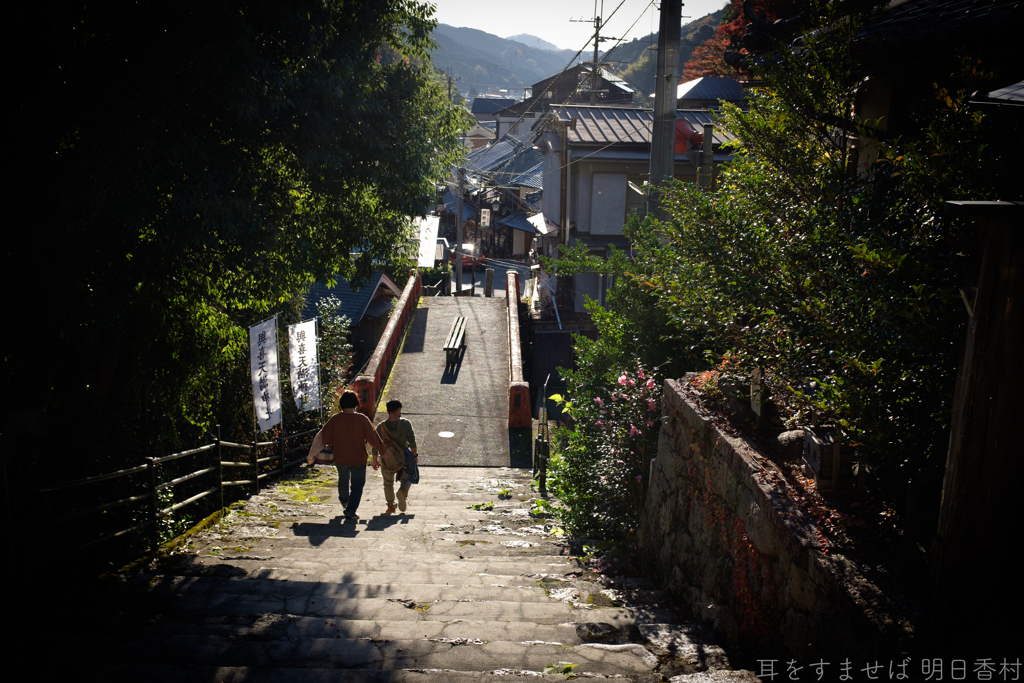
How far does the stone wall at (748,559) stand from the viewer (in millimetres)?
3186

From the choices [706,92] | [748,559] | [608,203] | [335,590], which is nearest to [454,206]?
[706,92]

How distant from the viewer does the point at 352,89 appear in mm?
7516

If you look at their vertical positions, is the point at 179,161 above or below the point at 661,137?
below

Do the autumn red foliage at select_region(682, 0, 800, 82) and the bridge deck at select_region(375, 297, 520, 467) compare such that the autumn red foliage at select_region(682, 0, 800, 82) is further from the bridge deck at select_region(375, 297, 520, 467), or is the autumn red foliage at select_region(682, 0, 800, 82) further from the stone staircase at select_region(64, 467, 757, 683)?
the bridge deck at select_region(375, 297, 520, 467)

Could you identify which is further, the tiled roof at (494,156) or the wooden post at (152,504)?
the tiled roof at (494,156)

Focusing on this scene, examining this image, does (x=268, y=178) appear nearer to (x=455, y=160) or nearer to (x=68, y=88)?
(x=68, y=88)

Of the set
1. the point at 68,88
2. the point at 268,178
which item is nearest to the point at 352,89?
the point at 268,178

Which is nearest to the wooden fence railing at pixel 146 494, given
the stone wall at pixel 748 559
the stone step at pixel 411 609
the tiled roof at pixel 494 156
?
the stone step at pixel 411 609

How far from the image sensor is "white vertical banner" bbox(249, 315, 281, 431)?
1017 cm

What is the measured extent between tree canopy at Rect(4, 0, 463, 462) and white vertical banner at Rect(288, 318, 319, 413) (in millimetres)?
3350

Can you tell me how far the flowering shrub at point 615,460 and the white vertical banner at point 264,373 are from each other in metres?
4.67

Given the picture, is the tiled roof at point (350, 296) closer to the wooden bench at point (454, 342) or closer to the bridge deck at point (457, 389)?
the bridge deck at point (457, 389)

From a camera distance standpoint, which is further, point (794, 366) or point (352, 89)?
point (352, 89)

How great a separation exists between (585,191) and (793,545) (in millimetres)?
21130
